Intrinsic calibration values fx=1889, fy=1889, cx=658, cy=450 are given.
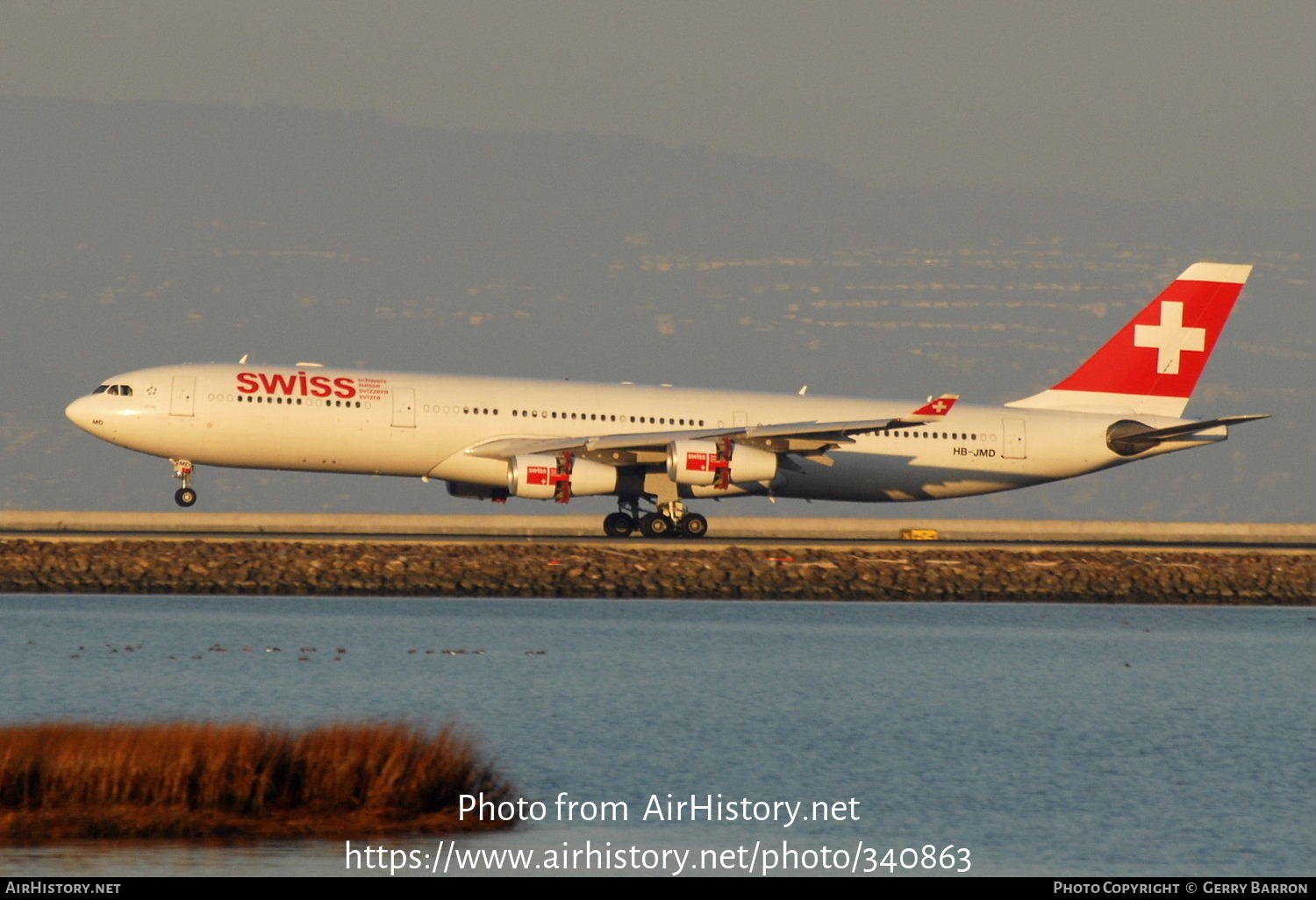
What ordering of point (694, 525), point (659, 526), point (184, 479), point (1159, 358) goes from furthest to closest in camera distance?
point (1159, 358) → point (694, 525) → point (659, 526) → point (184, 479)

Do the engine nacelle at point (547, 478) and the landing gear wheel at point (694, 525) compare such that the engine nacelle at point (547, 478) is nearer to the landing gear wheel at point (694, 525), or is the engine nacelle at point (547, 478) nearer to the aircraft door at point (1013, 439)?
the landing gear wheel at point (694, 525)

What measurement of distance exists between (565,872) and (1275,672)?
21316 mm

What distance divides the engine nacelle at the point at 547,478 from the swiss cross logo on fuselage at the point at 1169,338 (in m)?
18.8

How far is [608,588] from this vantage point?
45.0 meters

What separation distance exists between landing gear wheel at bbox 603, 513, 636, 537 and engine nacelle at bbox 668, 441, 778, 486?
12.6 ft

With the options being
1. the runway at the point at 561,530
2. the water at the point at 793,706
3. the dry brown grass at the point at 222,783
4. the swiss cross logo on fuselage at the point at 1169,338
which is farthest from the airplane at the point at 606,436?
the dry brown grass at the point at 222,783

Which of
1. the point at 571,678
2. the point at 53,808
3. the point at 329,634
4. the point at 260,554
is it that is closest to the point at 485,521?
the point at 260,554

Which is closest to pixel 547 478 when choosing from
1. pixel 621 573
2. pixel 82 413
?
pixel 621 573

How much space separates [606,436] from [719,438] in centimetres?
291

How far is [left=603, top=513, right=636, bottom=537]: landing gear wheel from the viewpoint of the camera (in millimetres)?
51531

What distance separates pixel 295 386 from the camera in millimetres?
47750

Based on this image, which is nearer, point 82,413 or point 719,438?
point 719,438

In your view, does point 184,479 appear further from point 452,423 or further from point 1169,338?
point 1169,338

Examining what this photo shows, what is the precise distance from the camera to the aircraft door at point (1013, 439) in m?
53.0
